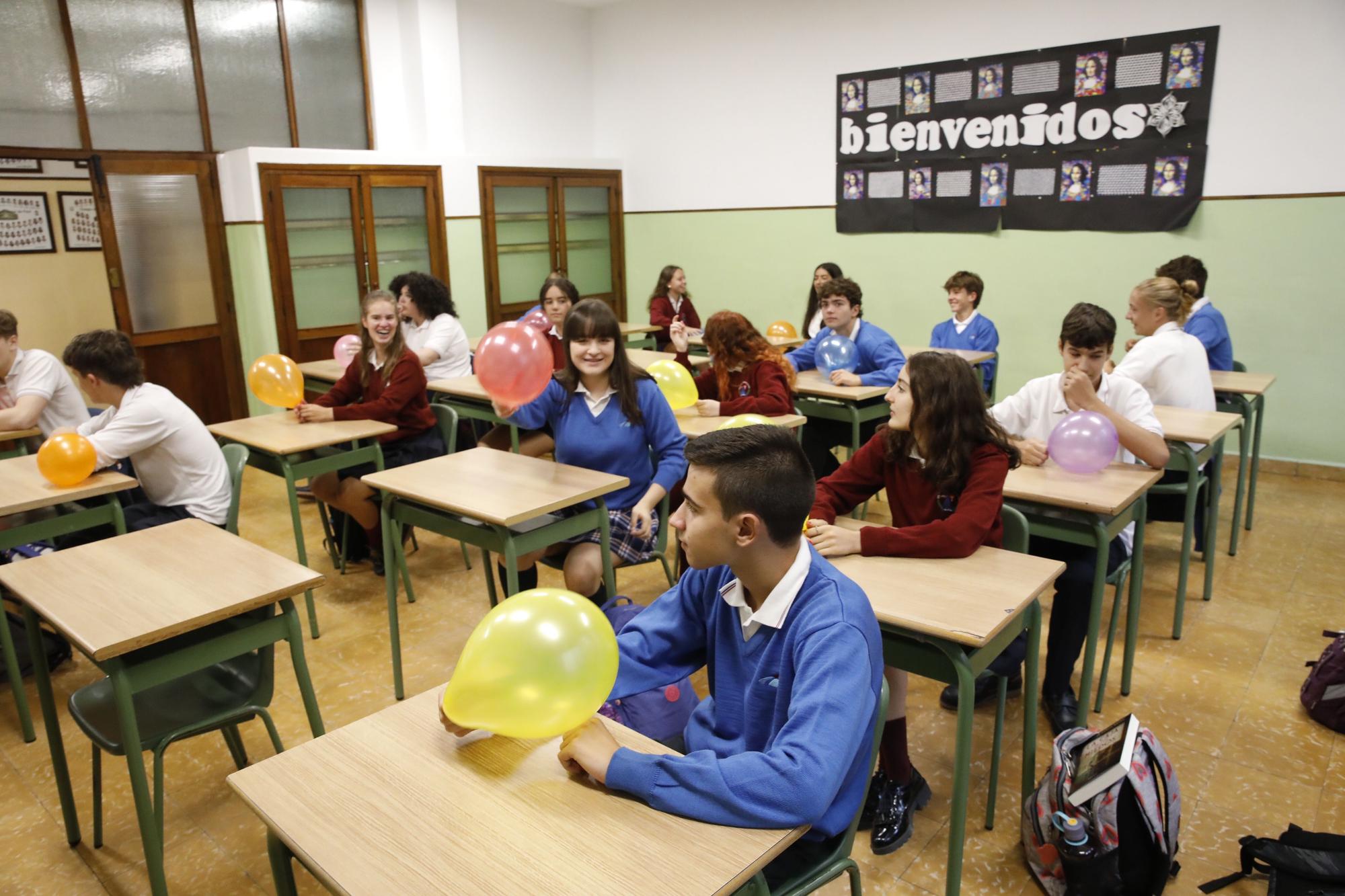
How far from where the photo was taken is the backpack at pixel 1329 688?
2.38 metres

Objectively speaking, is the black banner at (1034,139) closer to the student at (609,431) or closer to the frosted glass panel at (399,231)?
the frosted glass panel at (399,231)

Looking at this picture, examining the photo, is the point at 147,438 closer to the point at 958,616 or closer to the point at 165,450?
the point at 165,450

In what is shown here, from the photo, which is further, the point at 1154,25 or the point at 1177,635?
the point at 1154,25

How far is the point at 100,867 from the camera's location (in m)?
1.99

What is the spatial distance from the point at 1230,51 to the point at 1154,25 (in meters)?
0.44

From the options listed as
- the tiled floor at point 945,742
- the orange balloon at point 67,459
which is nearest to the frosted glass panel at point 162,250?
the tiled floor at point 945,742

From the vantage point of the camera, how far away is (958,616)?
1612 millimetres

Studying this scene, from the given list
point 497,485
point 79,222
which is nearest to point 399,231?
point 79,222

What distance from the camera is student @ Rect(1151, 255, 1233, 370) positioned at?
13.3 ft

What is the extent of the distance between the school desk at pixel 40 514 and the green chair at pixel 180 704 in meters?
0.71

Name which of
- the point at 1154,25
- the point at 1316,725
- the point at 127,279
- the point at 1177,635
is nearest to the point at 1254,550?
the point at 1177,635

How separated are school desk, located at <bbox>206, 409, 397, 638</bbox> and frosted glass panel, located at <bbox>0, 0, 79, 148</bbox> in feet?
10.1

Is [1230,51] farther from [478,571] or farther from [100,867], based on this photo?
[100,867]

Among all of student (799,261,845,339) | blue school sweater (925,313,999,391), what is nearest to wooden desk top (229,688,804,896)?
blue school sweater (925,313,999,391)
